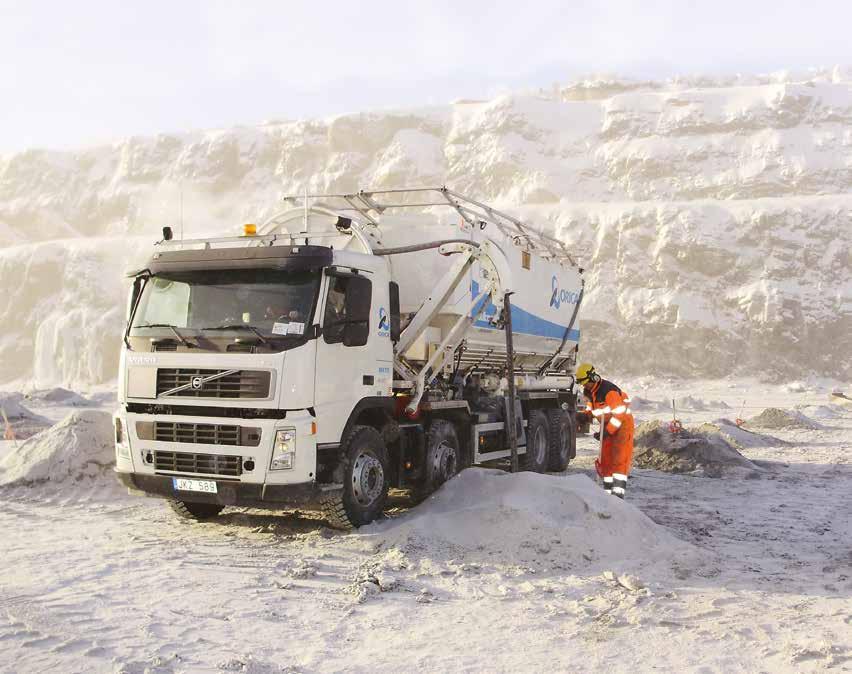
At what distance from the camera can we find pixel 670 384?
42.7 meters

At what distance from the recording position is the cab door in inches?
302

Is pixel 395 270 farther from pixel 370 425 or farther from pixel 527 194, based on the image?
pixel 527 194

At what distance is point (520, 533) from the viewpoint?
24.5 feet

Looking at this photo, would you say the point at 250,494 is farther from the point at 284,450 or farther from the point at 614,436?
the point at 614,436

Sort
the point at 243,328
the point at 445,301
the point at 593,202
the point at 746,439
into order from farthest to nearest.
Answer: the point at 593,202 < the point at 746,439 < the point at 445,301 < the point at 243,328

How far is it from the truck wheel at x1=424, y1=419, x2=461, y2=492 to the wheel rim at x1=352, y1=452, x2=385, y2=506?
113 cm

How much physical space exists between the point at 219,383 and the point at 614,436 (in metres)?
4.63

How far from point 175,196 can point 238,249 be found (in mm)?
62503

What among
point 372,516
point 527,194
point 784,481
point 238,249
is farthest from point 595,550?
point 527,194

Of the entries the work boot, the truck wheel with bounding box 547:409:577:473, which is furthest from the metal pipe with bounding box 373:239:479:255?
the truck wheel with bounding box 547:409:577:473

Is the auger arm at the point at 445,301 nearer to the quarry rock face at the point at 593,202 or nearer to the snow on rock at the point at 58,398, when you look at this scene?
the snow on rock at the point at 58,398

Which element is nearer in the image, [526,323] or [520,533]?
[520,533]

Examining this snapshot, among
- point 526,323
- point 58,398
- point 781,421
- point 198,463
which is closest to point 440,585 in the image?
point 198,463

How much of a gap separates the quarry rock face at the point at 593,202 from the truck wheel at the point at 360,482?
3856cm
